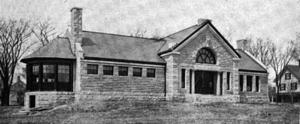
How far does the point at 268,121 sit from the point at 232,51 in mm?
13890

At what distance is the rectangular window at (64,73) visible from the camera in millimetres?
29688

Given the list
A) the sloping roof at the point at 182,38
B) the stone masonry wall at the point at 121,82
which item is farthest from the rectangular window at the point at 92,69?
the sloping roof at the point at 182,38

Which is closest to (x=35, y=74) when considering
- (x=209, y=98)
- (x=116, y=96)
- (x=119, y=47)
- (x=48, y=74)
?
(x=48, y=74)

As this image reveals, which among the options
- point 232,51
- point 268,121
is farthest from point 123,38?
point 268,121

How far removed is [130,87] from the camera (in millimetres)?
31328

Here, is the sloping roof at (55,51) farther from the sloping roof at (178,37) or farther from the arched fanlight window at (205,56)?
the arched fanlight window at (205,56)

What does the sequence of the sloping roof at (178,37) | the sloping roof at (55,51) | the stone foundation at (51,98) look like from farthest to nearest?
the sloping roof at (178,37) → the sloping roof at (55,51) → the stone foundation at (51,98)

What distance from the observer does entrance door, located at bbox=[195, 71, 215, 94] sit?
34.2 meters

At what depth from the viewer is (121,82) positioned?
A: 3098 centimetres

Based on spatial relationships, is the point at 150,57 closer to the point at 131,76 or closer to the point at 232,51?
the point at 131,76

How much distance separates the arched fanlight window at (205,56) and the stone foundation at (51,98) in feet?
39.0

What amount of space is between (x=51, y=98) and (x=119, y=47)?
7.45 meters

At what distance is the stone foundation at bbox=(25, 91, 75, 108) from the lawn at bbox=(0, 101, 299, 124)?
149 cm

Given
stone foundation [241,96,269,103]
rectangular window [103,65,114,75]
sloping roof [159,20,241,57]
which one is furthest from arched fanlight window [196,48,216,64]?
rectangular window [103,65,114,75]
